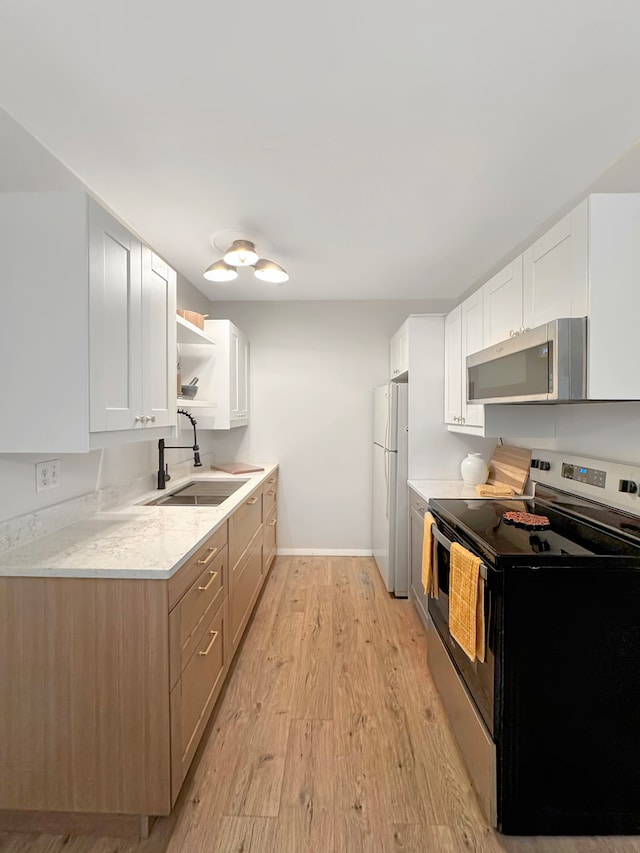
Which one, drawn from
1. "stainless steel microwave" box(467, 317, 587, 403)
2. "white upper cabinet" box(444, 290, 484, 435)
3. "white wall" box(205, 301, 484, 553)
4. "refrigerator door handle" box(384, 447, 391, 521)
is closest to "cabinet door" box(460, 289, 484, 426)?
"white upper cabinet" box(444, 290, 484, 435)

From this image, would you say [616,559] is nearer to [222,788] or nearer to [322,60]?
[222,788]

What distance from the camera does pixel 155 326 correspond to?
6.22 ft

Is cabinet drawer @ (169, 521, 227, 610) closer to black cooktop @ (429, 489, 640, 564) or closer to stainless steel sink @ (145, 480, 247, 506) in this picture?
stainless steel sink @ (145, 480, 247, 506)

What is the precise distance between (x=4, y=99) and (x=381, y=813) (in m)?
2.82

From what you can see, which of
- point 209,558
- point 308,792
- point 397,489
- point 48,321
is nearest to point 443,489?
point 397,489

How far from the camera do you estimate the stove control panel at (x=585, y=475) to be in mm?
1864

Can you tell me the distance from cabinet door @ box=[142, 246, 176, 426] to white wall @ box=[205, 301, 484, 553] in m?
1.84

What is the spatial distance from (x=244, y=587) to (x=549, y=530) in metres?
1.68

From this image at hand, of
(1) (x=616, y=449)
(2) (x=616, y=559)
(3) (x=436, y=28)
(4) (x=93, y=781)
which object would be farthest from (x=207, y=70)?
(4) (x=93, y=781)

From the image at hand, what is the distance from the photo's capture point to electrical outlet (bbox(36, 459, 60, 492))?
1.63 metres

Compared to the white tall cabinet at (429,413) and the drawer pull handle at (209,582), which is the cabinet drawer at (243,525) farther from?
the white tall cabinet at (429,413)

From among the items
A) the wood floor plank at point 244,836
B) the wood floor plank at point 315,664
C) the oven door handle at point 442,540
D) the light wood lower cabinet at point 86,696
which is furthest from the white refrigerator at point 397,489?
the light wood lower cabinet at point 86,696

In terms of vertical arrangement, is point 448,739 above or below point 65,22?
below

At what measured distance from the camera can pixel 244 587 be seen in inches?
95.9
